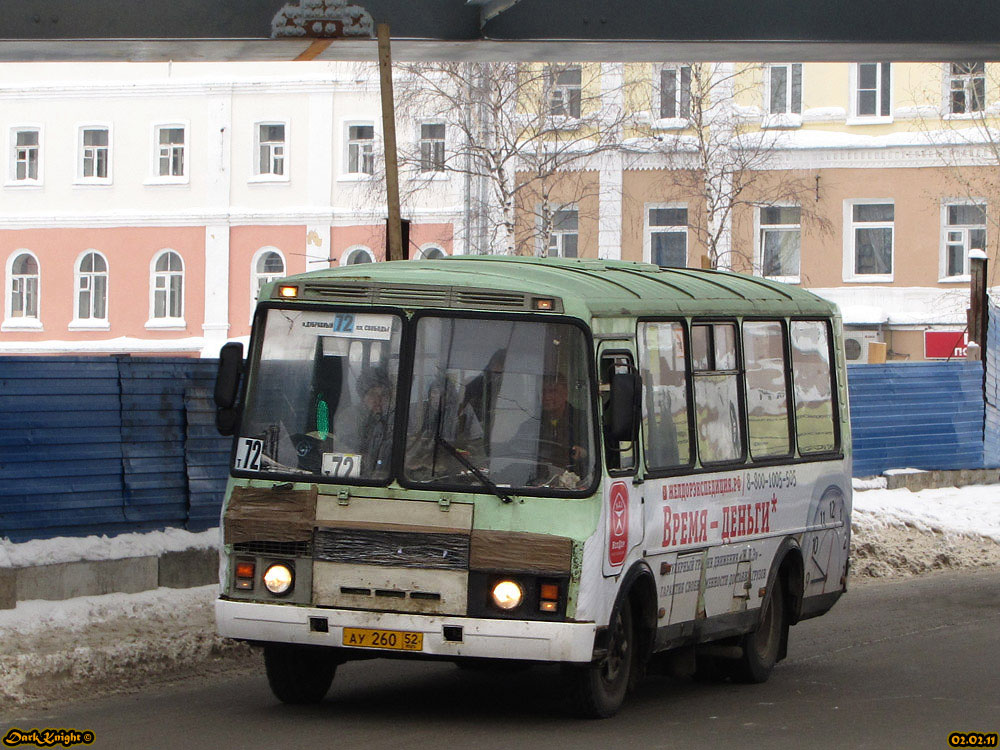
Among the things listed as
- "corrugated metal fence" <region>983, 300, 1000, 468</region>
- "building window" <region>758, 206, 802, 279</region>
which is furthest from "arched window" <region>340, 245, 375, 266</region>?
"corrugated metal fence" <region>983, 300, 1000, 468</region>

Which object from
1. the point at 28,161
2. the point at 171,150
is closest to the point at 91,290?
the point at 28,161

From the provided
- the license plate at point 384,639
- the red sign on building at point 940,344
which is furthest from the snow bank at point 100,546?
the red sign on building at point 940,344

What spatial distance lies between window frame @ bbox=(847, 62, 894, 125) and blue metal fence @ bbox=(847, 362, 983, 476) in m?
16.5

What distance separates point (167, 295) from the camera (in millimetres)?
50188

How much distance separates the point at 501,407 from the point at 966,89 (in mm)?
34082

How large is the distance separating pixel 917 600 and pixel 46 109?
3980cm

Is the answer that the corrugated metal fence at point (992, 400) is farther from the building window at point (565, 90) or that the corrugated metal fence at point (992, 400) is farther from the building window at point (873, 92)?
the building window at point (873, 92)

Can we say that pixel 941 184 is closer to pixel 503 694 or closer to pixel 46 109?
pixel 46 109

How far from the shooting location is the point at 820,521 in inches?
501

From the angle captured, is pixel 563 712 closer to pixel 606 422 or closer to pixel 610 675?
pixel 610 675

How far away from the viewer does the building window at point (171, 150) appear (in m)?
50.2

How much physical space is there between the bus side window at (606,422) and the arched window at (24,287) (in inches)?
1723

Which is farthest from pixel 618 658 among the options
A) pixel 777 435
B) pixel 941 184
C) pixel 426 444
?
pixel 941 184

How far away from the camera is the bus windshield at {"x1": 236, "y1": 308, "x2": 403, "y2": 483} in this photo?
31.4ft
